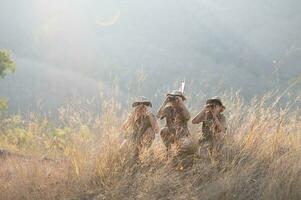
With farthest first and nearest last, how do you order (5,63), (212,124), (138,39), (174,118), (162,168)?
1. (138,39)
2. (5,63)
3. (174,118)
4. (212,124)
5. (162,168)

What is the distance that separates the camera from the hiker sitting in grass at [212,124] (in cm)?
448

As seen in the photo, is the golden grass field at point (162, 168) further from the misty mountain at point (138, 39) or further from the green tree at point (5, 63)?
the misty mountain at point (138, 39)

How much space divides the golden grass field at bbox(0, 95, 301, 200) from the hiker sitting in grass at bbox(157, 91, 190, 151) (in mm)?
149

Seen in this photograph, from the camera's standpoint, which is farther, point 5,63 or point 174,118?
point 5,63

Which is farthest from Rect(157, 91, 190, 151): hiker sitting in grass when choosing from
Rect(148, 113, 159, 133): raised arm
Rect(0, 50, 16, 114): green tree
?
Rect(0, 50, 16, 114): green tree

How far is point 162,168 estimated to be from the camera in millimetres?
4172

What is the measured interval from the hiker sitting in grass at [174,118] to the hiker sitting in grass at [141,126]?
14cm

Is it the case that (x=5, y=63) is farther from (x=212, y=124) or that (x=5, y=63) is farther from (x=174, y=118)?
(x=212, y=124)

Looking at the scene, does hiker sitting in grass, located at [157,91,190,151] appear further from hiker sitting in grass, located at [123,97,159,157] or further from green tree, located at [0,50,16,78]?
green tree, located at [0,50,16,78]

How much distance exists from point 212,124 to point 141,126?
2.20 ft

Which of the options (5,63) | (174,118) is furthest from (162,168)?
(5,63)

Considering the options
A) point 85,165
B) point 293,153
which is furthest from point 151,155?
point 293,153

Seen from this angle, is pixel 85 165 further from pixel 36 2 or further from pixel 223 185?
pixel 36 2

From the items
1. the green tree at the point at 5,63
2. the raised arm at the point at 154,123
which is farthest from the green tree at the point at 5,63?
the raised arm at the point at 154,123
